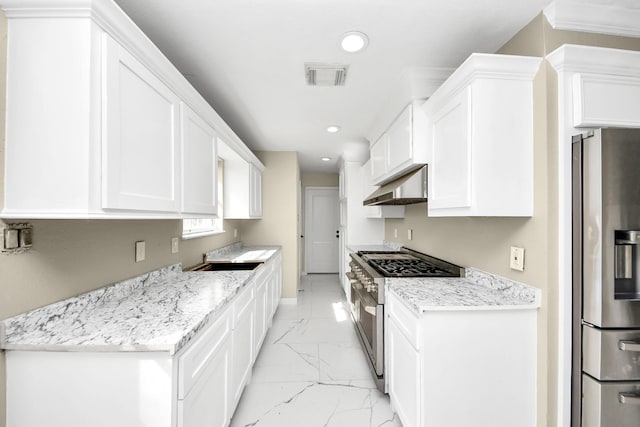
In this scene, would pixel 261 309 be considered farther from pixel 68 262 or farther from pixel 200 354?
pixel 68 262

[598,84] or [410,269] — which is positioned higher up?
[598,84]

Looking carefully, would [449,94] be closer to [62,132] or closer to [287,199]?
[62,132]

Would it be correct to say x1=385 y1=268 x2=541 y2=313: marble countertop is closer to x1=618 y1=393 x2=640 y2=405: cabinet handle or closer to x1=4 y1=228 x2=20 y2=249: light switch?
x1=618 y1=393 x2=640 y2=405: cabinet handle

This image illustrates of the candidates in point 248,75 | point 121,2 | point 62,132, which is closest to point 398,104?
point 248,75

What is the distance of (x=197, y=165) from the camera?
178 cm

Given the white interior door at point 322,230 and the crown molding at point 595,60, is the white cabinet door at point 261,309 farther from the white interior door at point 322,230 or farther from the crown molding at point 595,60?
the white interior door at point 322,230

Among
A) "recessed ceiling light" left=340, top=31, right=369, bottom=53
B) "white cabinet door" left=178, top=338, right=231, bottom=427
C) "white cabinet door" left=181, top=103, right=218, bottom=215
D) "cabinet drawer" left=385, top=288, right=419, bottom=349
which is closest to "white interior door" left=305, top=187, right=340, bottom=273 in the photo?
"white cabinet door" left=181, top=103, right=218, bottom=215

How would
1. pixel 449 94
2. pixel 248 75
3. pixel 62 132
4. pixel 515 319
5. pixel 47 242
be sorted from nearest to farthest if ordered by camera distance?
pixel 62 132, pixel 47 242, pixel 515 319, pixel 449 94, pixel 248 75

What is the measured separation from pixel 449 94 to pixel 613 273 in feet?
3.80

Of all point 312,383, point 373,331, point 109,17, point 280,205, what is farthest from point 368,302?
point 280,205

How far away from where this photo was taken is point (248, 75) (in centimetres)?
200

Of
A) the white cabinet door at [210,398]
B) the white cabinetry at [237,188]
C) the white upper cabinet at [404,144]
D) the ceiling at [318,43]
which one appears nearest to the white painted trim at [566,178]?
the ceiling at [318,43]

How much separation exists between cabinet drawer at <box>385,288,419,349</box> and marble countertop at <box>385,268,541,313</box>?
0.05 meters

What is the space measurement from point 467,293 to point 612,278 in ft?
2.01
